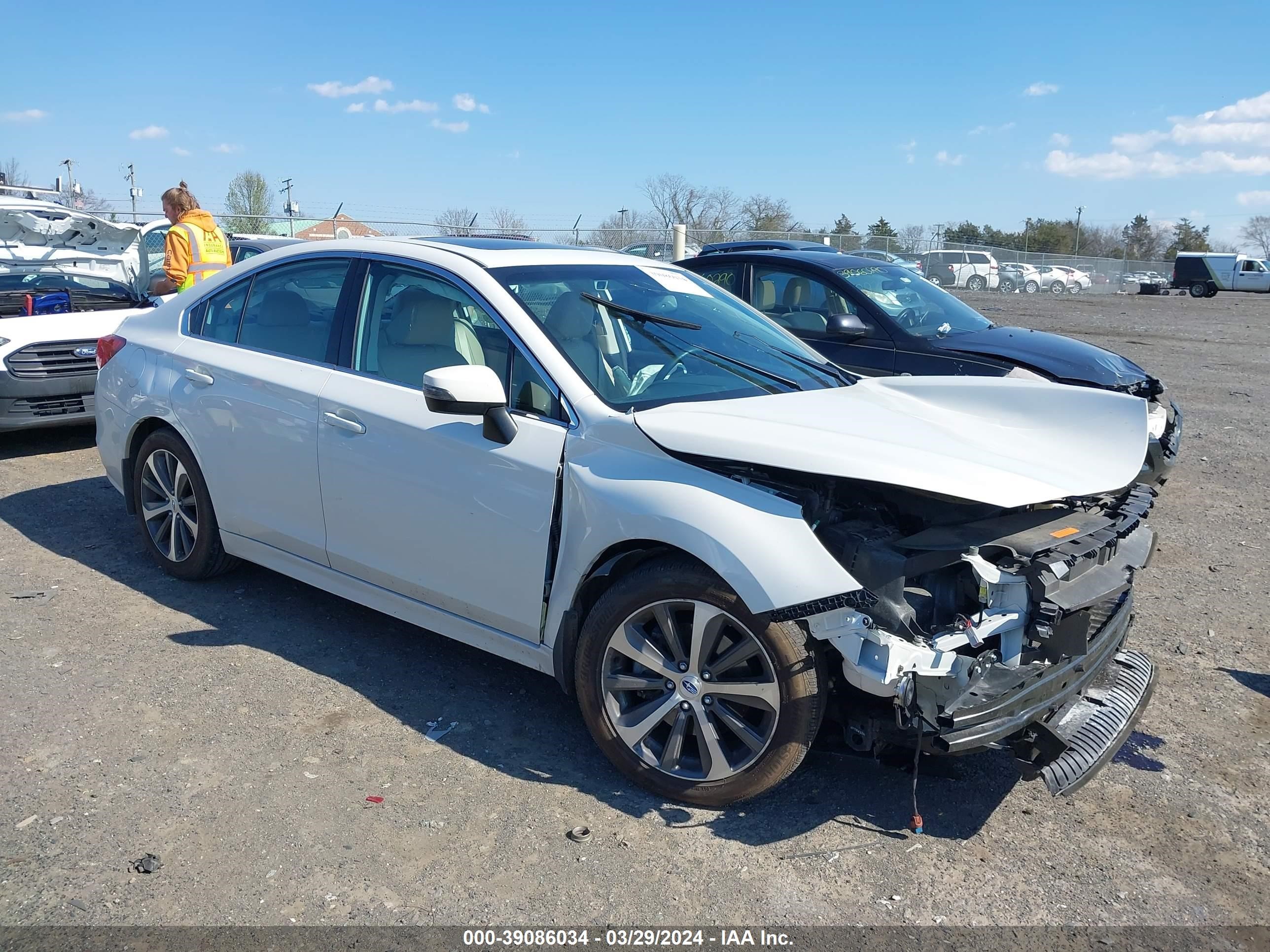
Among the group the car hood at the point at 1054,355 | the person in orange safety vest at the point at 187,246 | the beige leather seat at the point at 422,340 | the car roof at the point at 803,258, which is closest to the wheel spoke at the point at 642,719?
the beige leather seat at the point at 422,340

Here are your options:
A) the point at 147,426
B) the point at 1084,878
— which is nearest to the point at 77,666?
the point at 147,426

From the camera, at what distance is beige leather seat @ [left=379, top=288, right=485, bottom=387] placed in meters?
3.96

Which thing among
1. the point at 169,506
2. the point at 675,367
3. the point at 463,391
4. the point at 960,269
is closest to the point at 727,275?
the point at 675,367

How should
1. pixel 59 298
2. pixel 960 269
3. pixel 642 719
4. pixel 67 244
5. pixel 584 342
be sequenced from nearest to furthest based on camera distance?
pixel 642 719 < pixel 584 342 < pixel 59 298 < pixel 67 244 < pixel 960 269

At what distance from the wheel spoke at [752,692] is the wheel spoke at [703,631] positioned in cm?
9

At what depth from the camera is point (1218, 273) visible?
45531mm

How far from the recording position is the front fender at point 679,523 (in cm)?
296

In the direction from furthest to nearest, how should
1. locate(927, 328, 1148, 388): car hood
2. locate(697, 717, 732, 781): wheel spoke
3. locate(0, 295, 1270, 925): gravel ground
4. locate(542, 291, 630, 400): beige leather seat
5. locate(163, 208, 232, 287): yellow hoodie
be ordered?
locate(163, 208, 232, 287): yellow hoodie
locate(927, 328, 1148, 388): car hood
locate(542, 291, 630, 400): beige leather seat
locate(697, 717, 732, 781): wheel spoke
locate(0, 295, 1270, 925): gravel ground

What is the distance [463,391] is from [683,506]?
88cm

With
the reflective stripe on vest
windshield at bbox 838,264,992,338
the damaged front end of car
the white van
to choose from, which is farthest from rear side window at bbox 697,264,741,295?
the white van

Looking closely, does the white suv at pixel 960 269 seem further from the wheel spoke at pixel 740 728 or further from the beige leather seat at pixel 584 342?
the wheel spoke at pixel 740 728

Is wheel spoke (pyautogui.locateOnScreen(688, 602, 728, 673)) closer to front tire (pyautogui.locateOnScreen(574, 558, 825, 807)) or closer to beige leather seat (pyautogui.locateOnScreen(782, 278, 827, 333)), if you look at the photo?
front tire (pyautogui.locateOnScreen(574, 558, 825, 807))

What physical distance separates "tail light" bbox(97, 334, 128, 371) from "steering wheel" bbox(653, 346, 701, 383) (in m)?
3.24

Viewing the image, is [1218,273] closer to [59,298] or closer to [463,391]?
[59,298]
